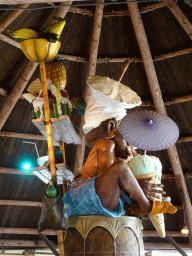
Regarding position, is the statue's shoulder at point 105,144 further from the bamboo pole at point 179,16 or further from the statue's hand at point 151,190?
the bamboo pole at point 179,16

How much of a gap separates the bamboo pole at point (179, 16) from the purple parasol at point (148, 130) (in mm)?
3304

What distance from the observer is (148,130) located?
3.57 m

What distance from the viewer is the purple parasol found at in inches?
139

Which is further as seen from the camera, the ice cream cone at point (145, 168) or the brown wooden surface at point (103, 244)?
the ice cream cone at point (145, 168)

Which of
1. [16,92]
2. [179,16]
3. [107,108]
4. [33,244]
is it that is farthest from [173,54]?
[33,244]

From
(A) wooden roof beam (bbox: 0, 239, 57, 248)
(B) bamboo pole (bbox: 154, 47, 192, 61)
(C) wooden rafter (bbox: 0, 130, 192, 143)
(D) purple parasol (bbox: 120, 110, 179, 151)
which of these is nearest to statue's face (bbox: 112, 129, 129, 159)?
(D) purple parasol (bbox: 120, 110, 179, 151)

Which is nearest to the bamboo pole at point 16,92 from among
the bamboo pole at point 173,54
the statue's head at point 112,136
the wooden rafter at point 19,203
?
the wooden rafter at point 19,203

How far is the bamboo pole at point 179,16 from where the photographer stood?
246 inches

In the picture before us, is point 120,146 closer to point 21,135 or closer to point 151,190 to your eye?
point 151,190

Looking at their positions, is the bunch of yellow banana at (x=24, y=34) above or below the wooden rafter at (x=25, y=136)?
below

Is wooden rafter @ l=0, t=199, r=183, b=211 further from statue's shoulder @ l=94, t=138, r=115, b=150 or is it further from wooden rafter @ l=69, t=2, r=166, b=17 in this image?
statue's shoulder @ l=94, t=138, r=115, b=150

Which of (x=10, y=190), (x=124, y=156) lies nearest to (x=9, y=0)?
(x=124, y=156)

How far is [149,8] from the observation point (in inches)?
260

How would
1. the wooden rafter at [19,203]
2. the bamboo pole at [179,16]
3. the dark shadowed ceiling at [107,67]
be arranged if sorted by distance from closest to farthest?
the bamboo pole at [179,16]
the dark shadowed ceiling at [107,67]
the wooden rafter at [19,203]
